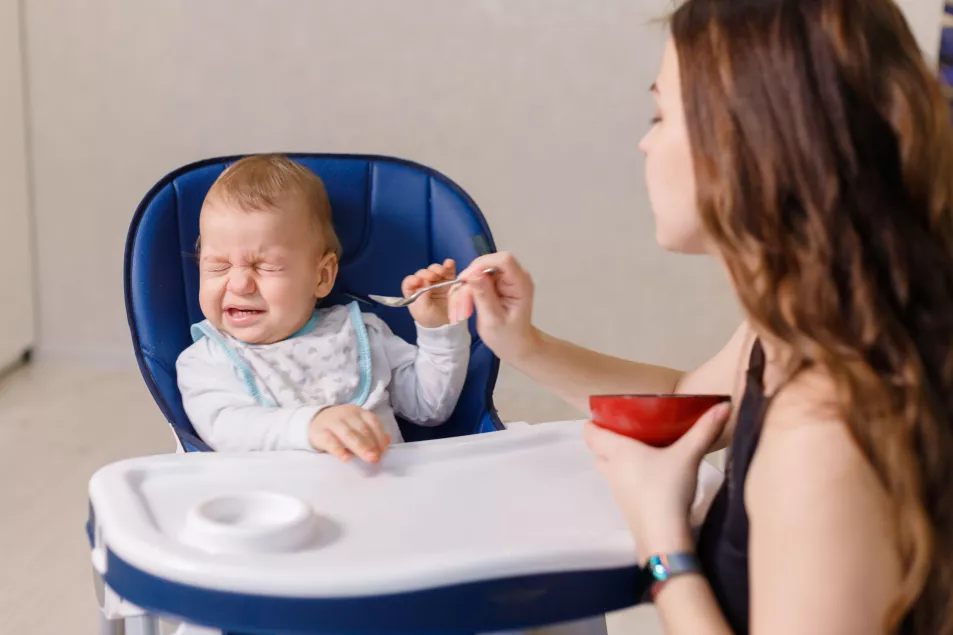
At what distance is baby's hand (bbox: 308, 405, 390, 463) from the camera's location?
1.04 meters

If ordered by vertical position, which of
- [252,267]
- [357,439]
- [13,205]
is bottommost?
[13,205]

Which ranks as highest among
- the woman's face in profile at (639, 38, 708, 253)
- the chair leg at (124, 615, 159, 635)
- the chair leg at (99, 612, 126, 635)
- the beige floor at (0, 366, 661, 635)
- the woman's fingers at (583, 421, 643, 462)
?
the woman's face in profile at (639, 38, 708, 253)

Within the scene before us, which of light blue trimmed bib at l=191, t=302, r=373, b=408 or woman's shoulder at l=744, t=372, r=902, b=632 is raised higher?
woman's shoulder at l=744, t=372, r=902, b=632

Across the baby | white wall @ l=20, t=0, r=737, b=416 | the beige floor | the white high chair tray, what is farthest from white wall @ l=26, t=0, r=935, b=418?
the white high chair tray

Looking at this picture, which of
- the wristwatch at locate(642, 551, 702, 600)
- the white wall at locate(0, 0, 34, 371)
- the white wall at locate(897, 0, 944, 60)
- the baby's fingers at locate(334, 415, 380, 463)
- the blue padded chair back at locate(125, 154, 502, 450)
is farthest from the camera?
the white wall at locate(0, 0, 34, 371)

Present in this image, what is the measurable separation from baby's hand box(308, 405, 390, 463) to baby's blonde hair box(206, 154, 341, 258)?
0.34m

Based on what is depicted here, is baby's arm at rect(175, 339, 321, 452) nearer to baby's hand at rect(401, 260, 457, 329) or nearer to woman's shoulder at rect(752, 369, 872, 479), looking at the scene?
baby's hand at rect(401, 260, 457, 329)

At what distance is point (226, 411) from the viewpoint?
1.24 meters

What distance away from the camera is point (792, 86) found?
774mm

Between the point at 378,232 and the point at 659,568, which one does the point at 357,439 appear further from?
the point at 378,232

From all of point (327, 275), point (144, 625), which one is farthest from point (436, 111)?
point (144, 625)

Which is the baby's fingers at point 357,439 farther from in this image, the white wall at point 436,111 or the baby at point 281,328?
the white wall at point 436,111

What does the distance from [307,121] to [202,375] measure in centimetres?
150

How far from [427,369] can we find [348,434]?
1.05 feet
